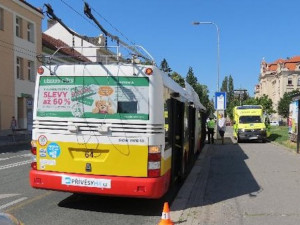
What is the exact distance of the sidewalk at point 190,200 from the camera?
25.1 ft

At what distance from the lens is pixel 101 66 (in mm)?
8297

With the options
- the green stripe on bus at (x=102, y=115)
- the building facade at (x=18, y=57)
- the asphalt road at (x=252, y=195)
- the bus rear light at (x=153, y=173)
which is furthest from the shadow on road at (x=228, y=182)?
the building facade at (x=18, y=57)

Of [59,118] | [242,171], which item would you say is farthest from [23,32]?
[59,118]

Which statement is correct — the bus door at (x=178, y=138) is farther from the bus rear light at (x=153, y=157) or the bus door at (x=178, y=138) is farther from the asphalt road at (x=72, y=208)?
the bus rear light at (x=153, y=157)

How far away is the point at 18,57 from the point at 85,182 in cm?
3225

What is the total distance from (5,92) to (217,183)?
27551mm

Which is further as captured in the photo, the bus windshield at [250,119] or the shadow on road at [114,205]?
the bus windshield at [250,119]

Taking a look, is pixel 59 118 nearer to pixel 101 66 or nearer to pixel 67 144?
pixel 67 144

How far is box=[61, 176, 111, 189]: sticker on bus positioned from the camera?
792 cm

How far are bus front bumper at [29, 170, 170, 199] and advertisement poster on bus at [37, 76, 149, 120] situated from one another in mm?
1067

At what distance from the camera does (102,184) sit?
26.0ft

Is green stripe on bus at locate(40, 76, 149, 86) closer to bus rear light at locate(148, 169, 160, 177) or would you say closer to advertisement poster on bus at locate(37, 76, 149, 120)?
advertisement poster on bus at locate(37, 76, 149, 120)

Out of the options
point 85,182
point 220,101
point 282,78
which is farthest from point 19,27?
point 282,78

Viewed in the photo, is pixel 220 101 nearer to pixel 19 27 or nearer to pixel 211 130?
pixel 211 130
